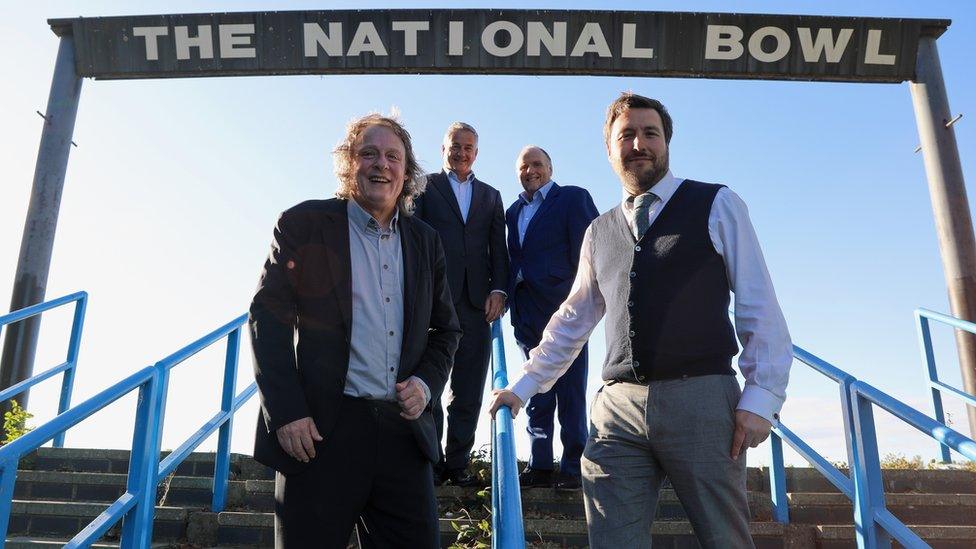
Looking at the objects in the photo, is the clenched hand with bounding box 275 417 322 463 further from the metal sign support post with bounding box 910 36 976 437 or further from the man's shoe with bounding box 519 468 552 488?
the metal sign support post with bounding box 910 36 976 437

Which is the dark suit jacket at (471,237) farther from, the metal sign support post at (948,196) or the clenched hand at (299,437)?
the metal sign support post at (948,196)

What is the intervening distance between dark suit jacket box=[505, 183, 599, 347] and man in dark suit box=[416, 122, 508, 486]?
0.37ft

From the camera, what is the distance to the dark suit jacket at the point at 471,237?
13.2 feet

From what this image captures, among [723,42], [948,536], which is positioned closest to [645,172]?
[948,536]

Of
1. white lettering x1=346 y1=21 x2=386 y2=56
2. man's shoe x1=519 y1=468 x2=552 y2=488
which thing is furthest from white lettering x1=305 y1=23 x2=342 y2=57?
man's shoe x1=519 y1=468 x2=552 y2=488

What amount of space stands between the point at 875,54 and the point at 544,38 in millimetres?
2914

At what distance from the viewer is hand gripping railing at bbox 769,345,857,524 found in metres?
3.16

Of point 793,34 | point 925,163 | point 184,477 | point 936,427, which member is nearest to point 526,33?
point 793,34

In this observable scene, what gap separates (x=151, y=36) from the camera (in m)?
6.95

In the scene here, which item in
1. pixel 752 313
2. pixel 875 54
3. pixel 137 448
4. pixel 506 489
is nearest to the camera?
pixel 506 489

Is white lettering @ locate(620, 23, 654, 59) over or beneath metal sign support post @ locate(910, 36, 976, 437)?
over

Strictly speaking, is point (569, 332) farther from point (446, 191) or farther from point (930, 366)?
point (930, 366)

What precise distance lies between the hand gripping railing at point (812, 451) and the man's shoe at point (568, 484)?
106 cm

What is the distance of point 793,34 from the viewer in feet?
22.4
